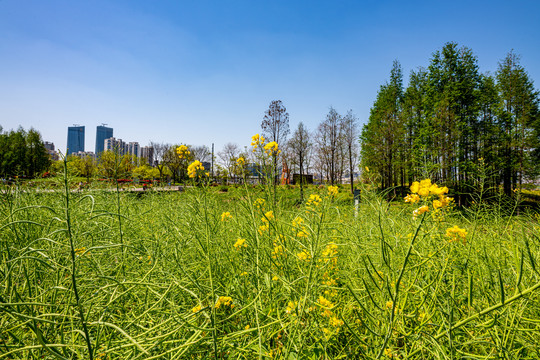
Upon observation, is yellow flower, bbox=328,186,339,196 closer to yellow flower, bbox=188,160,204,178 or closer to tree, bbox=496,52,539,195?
yellow flower, bbox=188,160,204,178

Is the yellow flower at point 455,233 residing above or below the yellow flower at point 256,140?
below

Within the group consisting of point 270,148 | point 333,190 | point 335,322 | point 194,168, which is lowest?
point 335,322

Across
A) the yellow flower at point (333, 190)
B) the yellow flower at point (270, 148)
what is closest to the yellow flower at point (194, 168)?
the yellow flower at point (270, 148)

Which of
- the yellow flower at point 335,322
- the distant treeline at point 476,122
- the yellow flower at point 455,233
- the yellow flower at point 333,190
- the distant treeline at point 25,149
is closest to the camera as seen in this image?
the yellow flower at point 335,322

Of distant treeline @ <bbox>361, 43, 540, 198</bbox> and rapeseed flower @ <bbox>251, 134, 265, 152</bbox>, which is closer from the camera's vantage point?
rapeseed flower @ <bbox>251, 134, 265, 152</bbox>

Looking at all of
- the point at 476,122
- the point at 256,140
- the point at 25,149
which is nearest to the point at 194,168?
the point at 256,140

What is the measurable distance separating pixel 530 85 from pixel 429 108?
222 inches

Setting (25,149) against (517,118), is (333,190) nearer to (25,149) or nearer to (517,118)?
(517,118)

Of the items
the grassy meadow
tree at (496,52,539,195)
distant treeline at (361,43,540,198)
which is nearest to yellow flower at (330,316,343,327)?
the grassy meadow

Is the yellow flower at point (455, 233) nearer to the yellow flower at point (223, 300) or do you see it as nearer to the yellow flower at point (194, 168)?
the yellow flower at point (223, 300)

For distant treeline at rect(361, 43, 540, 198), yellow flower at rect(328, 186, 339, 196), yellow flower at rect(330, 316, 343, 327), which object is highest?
distant treeline at rect(361, 43, 540, 198)

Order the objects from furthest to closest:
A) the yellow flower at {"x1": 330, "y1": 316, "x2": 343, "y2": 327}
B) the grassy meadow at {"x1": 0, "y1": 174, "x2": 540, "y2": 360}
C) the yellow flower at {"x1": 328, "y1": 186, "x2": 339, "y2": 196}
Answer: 1. the yellow flower at {"x1": 328, "y1": 186, "x2": 339, "y2": 196}
2. the yellow flower at {"x1": 330, "y1": 316, "x2": 343, "y2": 327}
3. the grassy meadow at {"x1": 0, "y1": 174, "x2": 540, "y2": 360}

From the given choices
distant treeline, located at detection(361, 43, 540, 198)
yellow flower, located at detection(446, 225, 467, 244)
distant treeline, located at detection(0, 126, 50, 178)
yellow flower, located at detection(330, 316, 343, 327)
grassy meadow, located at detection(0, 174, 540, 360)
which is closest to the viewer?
grassy meadow, located at detection(0, 174, 540, 360)

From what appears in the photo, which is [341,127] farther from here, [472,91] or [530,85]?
[530,85]
